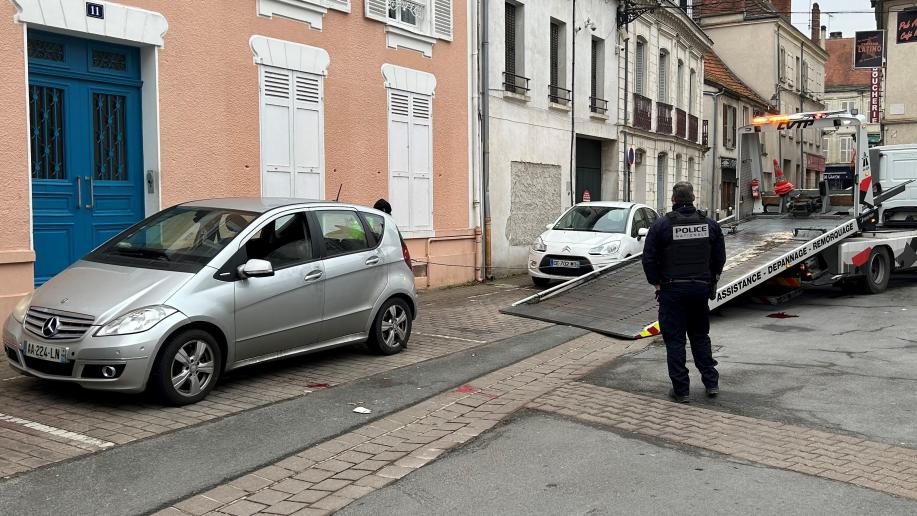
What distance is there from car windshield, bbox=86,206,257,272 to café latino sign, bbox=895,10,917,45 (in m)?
31.9

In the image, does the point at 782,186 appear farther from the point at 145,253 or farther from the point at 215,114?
the point at 145,253

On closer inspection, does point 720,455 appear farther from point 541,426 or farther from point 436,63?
point 436,63

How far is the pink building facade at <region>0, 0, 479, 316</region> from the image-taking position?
9.20 m

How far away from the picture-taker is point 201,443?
18.6 ft

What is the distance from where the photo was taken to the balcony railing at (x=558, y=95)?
2052cm

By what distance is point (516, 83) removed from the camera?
1892 cm

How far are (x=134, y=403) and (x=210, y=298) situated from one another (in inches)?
38.8

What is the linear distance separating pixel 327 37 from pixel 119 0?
12.2 ft

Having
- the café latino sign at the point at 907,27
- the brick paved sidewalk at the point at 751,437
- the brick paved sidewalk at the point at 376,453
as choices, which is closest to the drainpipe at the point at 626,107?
the café latino sign at the point at 907,27

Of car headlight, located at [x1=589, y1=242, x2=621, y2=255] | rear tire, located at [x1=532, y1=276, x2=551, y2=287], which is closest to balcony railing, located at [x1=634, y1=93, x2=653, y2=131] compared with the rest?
rear tire, located at [x1=532, y1=276, x2=551, y2=287]

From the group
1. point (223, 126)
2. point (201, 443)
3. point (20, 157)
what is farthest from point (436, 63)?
point (201, 443)

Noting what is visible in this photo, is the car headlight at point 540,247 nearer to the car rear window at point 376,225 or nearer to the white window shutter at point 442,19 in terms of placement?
the white window shutter at point 442,19

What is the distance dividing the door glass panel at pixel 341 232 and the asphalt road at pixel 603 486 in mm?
2985

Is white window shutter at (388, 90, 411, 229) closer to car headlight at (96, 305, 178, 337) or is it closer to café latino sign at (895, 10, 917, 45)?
car headlight at (96, 305, 178, 337)
